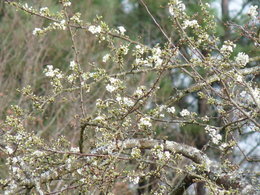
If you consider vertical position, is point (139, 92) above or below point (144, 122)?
above

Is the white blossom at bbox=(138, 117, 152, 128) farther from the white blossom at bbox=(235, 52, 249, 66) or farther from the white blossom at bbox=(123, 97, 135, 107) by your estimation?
the white blossom at bbox=(235, 52, 249, 66)

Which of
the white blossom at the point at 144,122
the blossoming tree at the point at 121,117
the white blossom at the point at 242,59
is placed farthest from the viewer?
the white blossom at the point at 242,59

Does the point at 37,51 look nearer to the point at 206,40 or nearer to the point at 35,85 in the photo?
the point at 35,85

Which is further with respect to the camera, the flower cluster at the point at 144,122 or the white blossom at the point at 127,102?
the white blossom at the point at 127,102

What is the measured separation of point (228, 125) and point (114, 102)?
84 centimetres

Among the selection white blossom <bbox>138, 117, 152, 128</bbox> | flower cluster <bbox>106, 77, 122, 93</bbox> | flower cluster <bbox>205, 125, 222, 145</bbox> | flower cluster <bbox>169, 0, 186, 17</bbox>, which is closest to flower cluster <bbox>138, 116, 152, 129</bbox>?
white blossom <bbox>138, 117, 152, 128</bbox>

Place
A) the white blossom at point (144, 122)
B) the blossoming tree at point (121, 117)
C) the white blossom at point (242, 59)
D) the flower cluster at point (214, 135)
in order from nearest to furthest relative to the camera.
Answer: the white blossom at point (144, 122) → the blossoming tree at point (121, 117) → the white blossom at point (242, 59) → the flower cluster at point (214, 135)

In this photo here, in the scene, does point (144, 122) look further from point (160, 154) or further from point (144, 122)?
point (160, 154)

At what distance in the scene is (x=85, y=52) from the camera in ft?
34.1

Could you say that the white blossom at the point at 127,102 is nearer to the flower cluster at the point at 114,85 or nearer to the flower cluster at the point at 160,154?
the flower cluster at the point at 114,85

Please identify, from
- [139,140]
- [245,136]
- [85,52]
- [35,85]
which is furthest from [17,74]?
[139,140]

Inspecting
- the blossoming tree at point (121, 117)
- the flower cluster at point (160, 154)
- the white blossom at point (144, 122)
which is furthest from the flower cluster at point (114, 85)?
the flower cluster at point (160, 154)

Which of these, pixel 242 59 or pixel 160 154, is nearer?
pixel 160 154

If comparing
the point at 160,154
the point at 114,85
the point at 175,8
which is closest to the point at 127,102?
the point at 114,85
